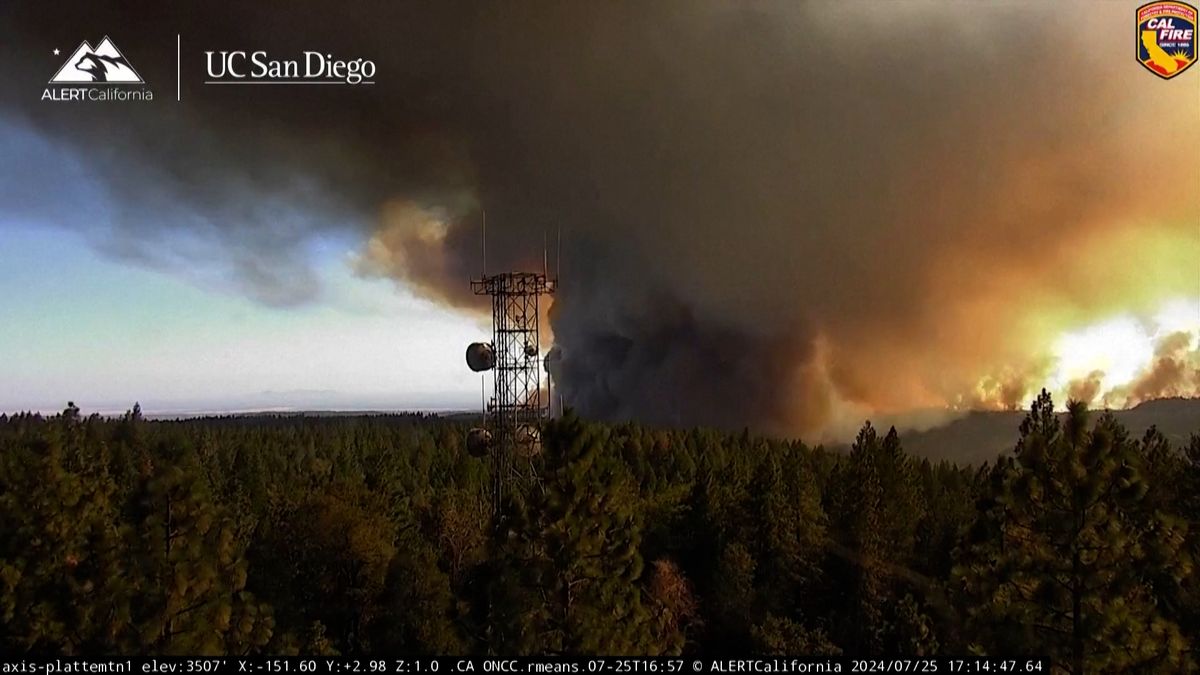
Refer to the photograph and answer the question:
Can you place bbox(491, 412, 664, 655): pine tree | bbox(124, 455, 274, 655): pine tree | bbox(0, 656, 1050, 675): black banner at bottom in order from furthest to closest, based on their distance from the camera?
bbox(491, 412, 664, 655): pine tree → bbox(124, 455, 274, 655): pine tree → bbox(0, 656, 1050, 675): black banner at bottom

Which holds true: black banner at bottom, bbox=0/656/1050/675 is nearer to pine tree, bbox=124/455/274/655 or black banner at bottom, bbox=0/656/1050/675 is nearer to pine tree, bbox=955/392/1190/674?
pine tree, bbox=124/455/274/655

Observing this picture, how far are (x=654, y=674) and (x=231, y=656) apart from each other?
37.2 feet

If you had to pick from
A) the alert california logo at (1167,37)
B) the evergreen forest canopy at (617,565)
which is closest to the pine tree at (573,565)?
the evergreen forest canopy at (617,565)

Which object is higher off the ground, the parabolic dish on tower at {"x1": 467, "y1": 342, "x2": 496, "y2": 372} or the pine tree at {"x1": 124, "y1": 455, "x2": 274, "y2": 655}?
the parabolic dish on tower at {"x1": 467, "y1": 342, "x2": 496, "y2": 372}

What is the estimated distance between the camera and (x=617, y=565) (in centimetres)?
2009

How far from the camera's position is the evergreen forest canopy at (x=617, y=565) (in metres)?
16.9

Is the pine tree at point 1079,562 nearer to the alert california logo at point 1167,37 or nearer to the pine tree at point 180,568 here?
the pine tree at point 180,568

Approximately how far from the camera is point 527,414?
33000 mm

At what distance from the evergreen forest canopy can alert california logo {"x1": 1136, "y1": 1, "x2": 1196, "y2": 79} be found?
53.6 ft

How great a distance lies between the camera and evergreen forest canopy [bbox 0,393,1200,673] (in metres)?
16.9

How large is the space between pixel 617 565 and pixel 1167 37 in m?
33.6

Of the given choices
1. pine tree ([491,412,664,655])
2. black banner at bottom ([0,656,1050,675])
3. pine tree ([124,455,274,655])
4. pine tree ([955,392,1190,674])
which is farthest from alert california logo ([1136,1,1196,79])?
pine tree ([124,455,274,655])

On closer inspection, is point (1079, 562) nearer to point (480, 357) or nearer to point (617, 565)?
point (617, 565)

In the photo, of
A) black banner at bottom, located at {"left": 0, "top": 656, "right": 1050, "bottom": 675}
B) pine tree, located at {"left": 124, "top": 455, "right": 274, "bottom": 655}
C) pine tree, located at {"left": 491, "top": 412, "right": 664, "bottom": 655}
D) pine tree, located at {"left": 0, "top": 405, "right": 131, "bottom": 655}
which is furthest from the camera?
pine tree, located at {"left": 0, "top": 405, "right": 131, "bottom": 655}
